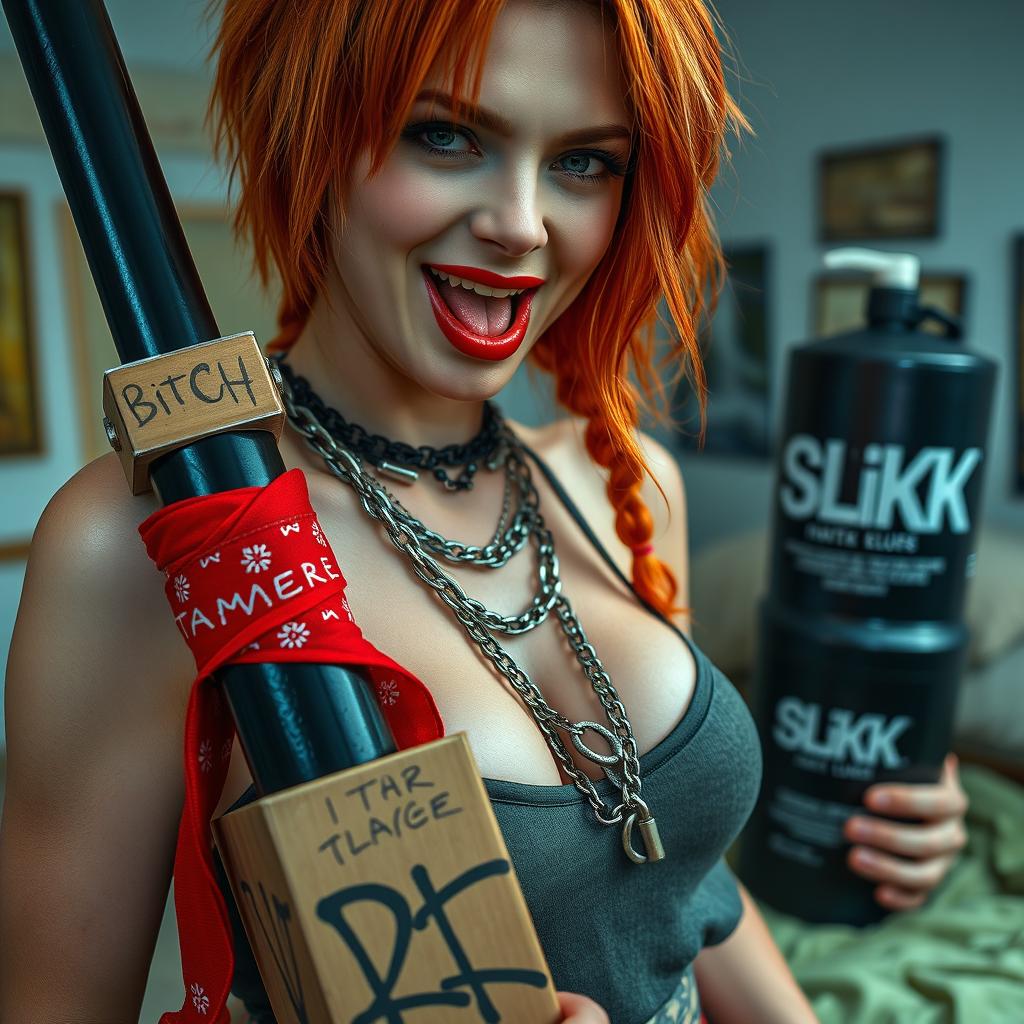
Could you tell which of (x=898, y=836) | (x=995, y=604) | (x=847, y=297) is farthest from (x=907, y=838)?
(x=847, y=297)

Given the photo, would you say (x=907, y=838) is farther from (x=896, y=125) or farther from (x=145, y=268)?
(x=896, y=125)

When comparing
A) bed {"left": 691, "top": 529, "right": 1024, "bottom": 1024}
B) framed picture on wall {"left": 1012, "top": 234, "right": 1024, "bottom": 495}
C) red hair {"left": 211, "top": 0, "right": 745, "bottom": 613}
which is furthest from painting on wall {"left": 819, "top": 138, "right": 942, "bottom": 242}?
red hair {"left": 211, "top": 0, "right": 745, "bottom": 613}

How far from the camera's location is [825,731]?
1.09 meters

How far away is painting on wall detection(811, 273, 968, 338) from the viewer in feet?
8.36

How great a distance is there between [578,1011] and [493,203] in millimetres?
430

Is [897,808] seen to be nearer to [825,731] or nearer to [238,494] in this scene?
[825,731]

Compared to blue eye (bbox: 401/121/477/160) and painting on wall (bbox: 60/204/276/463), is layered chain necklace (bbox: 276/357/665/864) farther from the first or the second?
painting on wall (bbox: 60/204/276/463)

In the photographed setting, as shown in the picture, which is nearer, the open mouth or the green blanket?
the open mouth

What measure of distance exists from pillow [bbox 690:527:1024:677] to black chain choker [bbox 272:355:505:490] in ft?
4.15

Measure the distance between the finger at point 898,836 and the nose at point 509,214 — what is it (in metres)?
0.79

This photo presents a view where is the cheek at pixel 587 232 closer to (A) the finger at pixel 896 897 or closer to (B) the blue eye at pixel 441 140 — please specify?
(B) the blue eye at pixel 441 140

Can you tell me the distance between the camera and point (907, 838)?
110cm

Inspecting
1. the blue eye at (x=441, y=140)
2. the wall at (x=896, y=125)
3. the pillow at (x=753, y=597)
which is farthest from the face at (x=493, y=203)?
the wall at (x=896, y=125)

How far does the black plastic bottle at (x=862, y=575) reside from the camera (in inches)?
39.8
